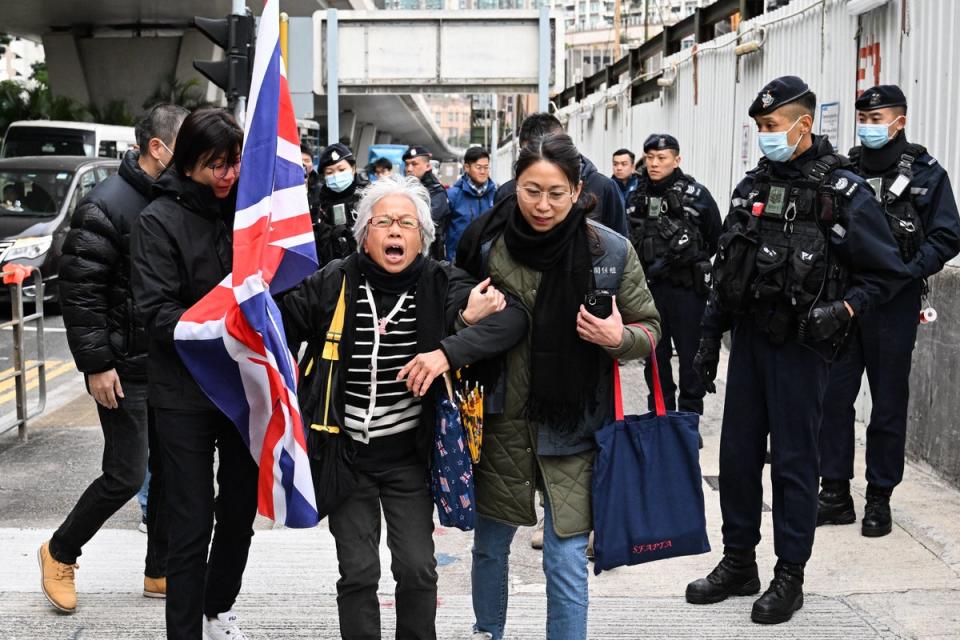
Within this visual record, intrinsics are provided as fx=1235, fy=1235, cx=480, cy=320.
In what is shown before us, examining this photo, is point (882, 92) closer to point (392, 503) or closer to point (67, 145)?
point (392, 503)

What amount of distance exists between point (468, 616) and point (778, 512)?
1374 millimetres

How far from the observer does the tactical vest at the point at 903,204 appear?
6.18 m

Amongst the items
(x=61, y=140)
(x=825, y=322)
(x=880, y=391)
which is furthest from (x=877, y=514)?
(x=61, y=140)

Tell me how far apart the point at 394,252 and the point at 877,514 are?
3.43 metres

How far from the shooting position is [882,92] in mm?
6254

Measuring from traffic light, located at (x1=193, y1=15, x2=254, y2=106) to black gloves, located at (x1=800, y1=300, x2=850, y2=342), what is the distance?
5.89 metres

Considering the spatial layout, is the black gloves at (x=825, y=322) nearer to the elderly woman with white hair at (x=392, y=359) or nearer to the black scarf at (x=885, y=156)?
the elderly woman with white hair at (x=392, y=359)

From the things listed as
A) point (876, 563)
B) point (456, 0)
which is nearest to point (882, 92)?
point (876, 563)

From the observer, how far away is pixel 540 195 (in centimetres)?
400

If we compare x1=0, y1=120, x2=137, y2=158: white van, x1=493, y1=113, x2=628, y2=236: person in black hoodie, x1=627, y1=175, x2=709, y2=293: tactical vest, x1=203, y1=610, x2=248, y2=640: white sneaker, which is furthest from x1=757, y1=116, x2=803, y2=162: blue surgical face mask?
x1=0, y1=120, x2=137, y2=158: white van

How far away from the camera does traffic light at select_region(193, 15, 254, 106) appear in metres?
9.66

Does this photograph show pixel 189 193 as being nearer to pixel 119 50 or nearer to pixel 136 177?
pixel 136 177

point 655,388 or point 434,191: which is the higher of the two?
point 434,191

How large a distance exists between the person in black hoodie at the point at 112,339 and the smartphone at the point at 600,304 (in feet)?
6.24
